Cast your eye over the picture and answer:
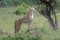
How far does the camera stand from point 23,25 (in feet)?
55.3

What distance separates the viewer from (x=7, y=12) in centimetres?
2623

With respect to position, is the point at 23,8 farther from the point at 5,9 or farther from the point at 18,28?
the point at 18,28

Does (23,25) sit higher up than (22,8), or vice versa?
(22,8)

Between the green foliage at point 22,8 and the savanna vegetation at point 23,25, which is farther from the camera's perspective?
the green foliage at point 22,8

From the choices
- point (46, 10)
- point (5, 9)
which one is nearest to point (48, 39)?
point (46, 10)

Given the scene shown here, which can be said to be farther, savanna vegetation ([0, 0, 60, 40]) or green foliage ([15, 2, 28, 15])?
green foliage ([15, 2, 28, 15])

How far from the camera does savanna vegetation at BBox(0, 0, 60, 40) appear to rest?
11.3m

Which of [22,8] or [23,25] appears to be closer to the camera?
[23,25]

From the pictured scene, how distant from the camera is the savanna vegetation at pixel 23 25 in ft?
37.0

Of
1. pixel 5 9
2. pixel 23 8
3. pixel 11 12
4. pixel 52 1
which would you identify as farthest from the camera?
pixel 5 9

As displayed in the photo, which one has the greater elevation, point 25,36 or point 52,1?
point 52,1

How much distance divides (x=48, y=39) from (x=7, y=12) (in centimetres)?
1525

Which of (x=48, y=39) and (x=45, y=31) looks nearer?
(x=48, y=39)

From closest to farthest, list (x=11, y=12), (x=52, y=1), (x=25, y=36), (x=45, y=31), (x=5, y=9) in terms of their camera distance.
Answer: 1. (x=25, y=36)
2. (x=45, y=31)
3. (x=52, y=1)
4. (x=11, y=12)
5. (x=5, y=9)
